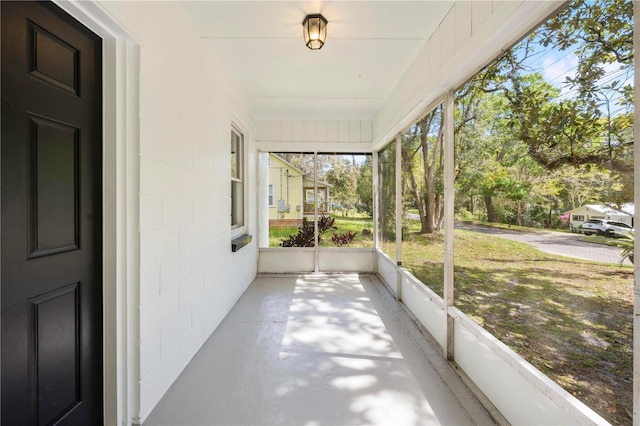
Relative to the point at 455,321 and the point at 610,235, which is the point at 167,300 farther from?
the point at 610,235

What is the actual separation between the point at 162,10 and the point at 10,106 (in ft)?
3.91

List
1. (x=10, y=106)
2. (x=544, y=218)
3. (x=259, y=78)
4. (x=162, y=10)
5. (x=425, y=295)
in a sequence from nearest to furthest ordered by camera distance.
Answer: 1. (x=10, y=106)
2. (x=544, y=218)
3. (x=162, y=10)
4. (x=425, y=295)
5. (x=259, y=78)

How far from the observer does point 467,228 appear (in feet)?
6.93

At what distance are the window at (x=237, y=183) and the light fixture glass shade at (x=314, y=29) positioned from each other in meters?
2.04

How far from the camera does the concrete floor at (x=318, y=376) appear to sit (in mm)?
1684

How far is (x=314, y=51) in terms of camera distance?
2.61m

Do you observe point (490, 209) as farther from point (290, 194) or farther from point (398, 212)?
point (290, 194)

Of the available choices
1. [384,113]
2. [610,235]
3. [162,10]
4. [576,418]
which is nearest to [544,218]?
[610,235]

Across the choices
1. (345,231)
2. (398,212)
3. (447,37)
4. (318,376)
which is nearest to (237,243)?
(318,376)

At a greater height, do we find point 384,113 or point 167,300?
point 384,113

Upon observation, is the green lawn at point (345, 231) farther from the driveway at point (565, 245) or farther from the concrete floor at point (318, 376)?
the driveway at point (565, 245)

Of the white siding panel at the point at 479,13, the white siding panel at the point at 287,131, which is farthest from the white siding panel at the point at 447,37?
the white siding panel at the point at 287,131

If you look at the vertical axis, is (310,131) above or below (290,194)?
above

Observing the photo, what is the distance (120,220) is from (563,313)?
223 centimetres
